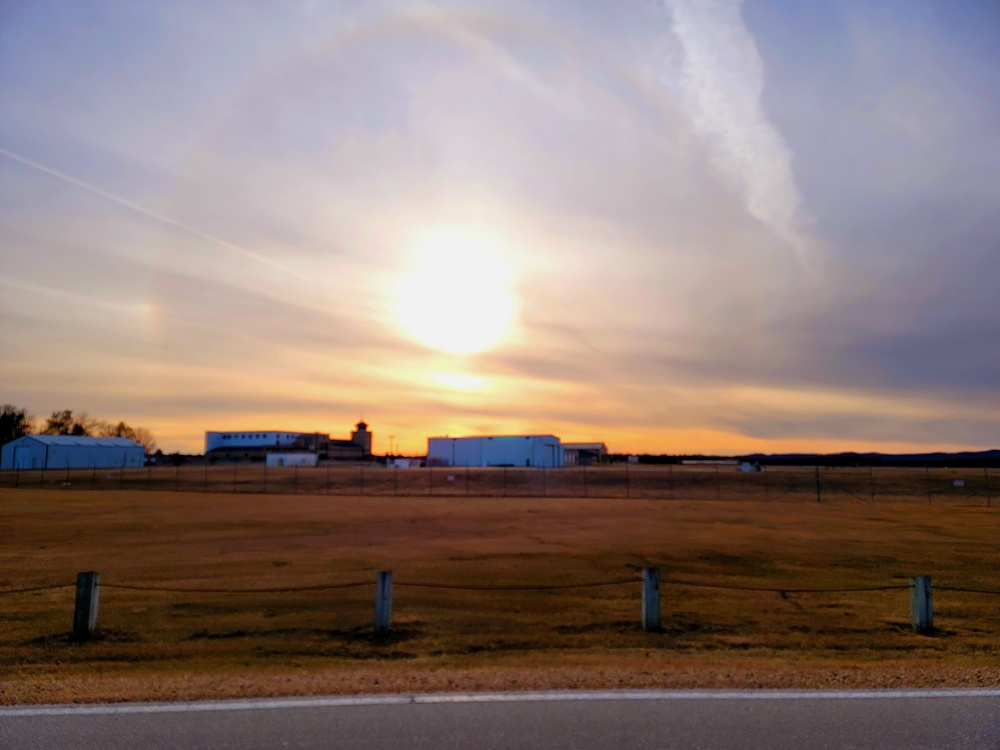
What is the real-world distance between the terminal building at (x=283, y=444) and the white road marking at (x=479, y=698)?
11686cm

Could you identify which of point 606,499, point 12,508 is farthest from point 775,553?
point 12,508

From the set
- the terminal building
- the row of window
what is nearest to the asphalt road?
the terminal building

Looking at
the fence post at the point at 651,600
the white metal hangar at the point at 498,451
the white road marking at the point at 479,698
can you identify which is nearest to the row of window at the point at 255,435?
the white metal hangar at the point at 498,451

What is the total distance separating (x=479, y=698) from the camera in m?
7.55

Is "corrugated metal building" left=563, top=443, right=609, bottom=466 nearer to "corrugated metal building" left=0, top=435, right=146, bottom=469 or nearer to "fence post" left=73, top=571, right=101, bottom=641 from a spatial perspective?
"corrugated metal building" left=0, top=435, right=146, bottom=469

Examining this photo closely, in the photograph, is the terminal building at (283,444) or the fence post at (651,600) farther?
the terminal building at (283,444)

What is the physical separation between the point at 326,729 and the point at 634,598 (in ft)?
33.9

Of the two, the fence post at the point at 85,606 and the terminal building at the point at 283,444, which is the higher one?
the terminal building at the point at 283,444

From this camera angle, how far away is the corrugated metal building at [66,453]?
89875 millimetres

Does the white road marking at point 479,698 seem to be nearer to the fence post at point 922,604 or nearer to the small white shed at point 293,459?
the fence post at point 922,604

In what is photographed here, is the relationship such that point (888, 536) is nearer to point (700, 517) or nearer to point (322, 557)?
point (700, 517)

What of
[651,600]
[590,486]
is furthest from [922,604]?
[590,486]

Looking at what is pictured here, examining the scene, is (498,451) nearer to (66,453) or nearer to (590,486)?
(590,486)

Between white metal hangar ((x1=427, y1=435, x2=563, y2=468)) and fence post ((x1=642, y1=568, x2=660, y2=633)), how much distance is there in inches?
3434
